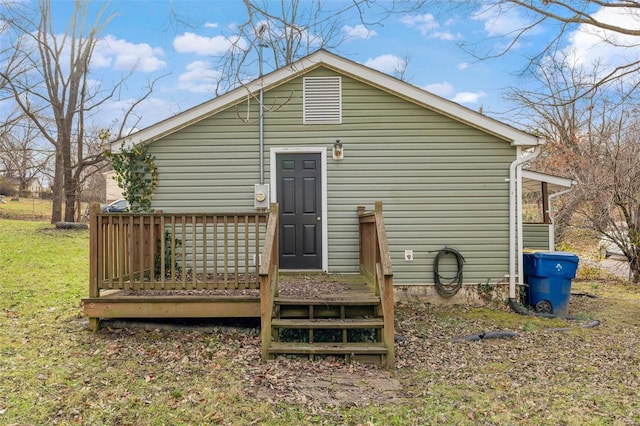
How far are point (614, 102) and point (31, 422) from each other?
33.9ft

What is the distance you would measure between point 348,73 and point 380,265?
3.57m

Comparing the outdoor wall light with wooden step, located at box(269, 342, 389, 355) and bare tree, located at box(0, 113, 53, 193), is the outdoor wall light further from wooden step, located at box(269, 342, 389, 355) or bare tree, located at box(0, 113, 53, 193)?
bare tree, located at box(0, 113, 53, 193)

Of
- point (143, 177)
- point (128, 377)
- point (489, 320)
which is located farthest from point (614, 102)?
point (128, 377)

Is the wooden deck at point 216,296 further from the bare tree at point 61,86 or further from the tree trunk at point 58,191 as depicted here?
the tree trunk at point 58,191

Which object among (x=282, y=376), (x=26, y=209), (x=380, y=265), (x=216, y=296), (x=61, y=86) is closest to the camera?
(x=282, y=376)

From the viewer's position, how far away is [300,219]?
22.9ft

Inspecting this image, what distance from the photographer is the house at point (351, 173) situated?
6.95m

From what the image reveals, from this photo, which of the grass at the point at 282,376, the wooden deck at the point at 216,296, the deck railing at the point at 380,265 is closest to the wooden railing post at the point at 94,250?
the wooden deck at the point at 216,296

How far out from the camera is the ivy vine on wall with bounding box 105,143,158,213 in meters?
6.66

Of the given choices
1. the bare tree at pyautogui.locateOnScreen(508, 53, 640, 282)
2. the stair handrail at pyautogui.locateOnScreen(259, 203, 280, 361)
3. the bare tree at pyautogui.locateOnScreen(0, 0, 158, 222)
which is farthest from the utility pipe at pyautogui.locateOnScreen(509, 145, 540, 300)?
the bare tree at pyautogui.locateOnScreen(0, 0, 158, 222)

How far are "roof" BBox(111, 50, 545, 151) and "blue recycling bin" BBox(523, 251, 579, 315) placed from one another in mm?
1901

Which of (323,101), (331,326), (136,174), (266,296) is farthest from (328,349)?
(136,174)

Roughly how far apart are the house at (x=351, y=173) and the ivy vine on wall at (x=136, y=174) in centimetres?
14

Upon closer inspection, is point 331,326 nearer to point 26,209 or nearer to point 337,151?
point 337,151
